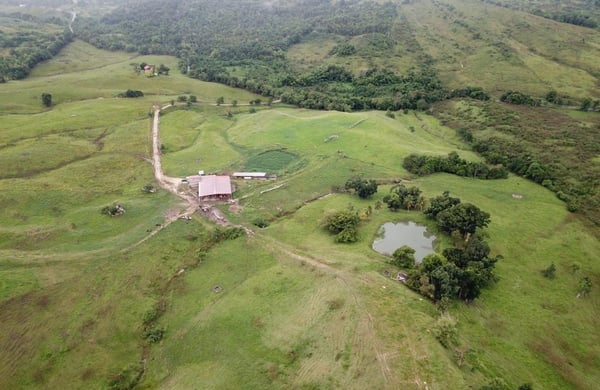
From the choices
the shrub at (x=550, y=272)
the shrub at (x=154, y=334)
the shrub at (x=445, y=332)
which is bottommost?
the shrub at (x=154, y=334)

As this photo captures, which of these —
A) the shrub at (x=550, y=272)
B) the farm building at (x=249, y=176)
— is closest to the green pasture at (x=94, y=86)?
the farm building at (x=249, y=176)

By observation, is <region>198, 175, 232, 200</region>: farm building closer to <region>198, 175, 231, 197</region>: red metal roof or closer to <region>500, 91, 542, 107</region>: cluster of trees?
<region>198, 175, 231, 197</region>: red metal roof

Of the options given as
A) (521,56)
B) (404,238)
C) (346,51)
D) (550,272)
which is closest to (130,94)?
(346,51)

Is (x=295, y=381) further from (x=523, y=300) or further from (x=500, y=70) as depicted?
(x=500, y=70)

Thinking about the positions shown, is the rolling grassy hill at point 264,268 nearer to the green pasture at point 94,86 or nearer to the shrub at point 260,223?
the shrub at point 260,223

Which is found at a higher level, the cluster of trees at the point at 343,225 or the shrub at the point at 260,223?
the cluster of trees at the point at 343,225

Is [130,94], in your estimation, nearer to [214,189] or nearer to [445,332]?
[214,189]
